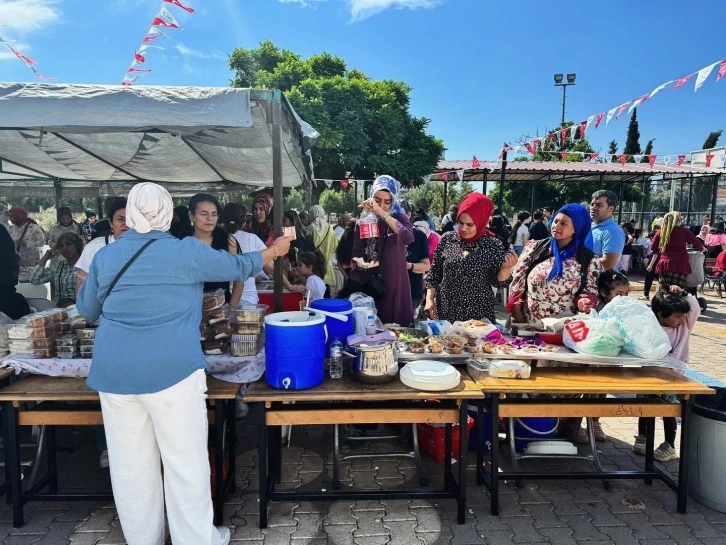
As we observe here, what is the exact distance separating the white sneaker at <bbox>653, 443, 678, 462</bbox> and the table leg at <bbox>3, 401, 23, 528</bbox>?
396cm

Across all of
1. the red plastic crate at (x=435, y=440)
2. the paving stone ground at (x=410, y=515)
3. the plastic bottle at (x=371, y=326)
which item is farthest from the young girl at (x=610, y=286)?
the plastic bottle at (x=371, y=326)

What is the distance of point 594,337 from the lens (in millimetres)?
2775

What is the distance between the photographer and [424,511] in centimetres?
276

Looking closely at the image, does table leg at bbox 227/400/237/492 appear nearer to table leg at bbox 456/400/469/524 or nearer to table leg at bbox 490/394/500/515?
table leg at bbox 456/400/469/524

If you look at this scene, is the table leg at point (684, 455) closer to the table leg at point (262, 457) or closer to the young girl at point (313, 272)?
the table leg at point (262, 457)

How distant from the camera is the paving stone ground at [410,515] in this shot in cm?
251

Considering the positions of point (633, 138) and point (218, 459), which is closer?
point (218, 459)

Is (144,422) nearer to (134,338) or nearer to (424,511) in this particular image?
(134,338)

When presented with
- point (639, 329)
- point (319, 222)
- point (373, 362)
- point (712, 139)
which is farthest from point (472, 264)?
point (712, 139)

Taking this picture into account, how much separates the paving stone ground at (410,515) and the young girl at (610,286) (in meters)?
1.15

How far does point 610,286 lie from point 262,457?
100 inches

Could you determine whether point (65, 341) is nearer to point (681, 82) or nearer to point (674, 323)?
point (674, 323)

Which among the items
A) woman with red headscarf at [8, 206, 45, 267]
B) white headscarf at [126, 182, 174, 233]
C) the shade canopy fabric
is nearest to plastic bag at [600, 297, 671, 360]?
the shade canopy fabric

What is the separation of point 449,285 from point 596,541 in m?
1.73
